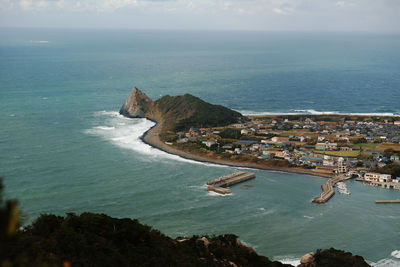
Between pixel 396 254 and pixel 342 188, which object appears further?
pixel 342 188

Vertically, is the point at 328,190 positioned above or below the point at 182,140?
below

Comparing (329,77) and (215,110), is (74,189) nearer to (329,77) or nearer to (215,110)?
(215,110)

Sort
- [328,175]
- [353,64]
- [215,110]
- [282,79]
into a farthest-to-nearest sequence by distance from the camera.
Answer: [353,64] < [282,79] < [215,110] < [328,175]

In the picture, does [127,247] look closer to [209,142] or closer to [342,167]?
[342,167]

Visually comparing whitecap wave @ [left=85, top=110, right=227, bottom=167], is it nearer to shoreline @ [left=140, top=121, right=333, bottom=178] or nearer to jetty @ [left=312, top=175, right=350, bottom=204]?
shoreline @ [left=140, top=121, right=333, bottom=178]

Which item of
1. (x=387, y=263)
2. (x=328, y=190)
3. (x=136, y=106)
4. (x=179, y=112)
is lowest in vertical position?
(x=387, y=263)

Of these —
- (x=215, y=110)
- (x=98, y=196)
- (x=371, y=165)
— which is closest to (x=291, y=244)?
(x=98, y=196)

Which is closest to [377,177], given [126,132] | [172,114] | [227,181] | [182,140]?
[227,181]
